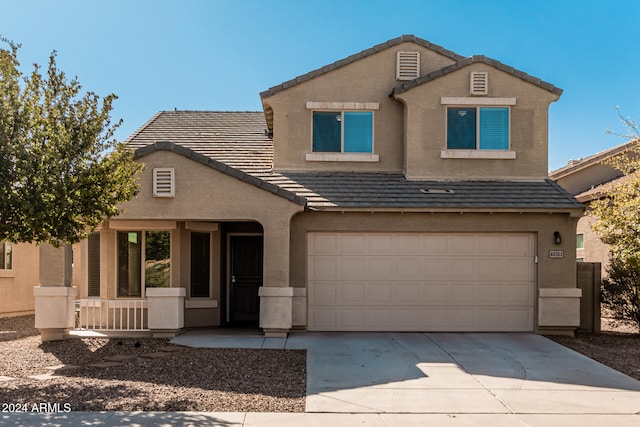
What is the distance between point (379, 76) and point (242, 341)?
23.7 feet

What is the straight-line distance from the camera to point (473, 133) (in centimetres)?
1400

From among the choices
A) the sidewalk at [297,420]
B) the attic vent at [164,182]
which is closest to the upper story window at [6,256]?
the attic vent at [164,182]

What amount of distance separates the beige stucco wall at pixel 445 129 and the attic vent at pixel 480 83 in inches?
4.4

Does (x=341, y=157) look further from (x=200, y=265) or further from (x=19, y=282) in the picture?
(x=19, y=282)

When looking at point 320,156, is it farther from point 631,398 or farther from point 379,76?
point 631,398

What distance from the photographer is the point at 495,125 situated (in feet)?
46.0

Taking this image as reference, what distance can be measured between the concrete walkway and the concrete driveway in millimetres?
14

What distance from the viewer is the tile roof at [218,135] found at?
14.7 metres

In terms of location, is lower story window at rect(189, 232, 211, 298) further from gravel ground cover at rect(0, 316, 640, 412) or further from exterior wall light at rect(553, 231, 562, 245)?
exterior wall light at rect(553, 231, 562, 245)

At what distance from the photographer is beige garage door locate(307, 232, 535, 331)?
13148 millimetres

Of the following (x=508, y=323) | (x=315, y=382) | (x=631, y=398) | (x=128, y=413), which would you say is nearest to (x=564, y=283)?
(x=508, y=323)

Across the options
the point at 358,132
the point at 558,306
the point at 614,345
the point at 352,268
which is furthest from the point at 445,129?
the point at 614,345

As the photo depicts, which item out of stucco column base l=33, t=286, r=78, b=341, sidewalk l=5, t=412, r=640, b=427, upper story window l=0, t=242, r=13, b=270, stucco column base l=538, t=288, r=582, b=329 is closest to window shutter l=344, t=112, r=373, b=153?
stucco column base l=538, t=288, r=582, b=329

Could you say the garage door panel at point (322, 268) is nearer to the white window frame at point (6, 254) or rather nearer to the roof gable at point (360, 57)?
the roof gable at point (360, 57)
